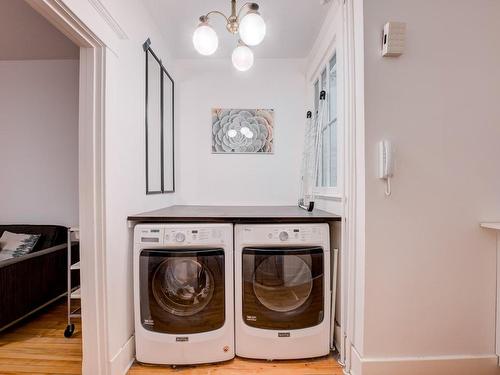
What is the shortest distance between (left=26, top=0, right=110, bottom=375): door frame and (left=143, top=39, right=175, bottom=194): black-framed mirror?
0.57m

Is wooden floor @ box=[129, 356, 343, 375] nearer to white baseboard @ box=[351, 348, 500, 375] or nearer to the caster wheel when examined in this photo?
white baseboard @ box=[351, 348, 500, 375]

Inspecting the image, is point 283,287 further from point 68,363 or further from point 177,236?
point 68,363

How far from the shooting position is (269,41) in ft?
8.13

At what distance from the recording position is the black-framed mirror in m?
2.07

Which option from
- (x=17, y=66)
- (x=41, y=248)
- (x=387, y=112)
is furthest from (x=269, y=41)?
(x=41, y=248)

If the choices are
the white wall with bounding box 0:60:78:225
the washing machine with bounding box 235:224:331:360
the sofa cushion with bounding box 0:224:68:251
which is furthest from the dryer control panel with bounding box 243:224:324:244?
the white wall with bounding box 0:60:78:225

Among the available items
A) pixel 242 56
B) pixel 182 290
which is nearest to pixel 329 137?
pixel 242 56

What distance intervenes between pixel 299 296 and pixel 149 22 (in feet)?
7.49

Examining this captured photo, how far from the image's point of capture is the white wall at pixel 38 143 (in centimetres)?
285

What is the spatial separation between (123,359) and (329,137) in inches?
87.3

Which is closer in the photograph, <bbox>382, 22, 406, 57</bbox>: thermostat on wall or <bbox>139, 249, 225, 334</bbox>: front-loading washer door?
<bbox>382, 22, 406, 57</bbox>: thermostat on wall

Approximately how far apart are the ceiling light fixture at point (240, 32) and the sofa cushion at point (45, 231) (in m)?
2.33

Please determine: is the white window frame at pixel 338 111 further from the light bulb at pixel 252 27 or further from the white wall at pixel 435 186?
the light bulb at pixel 252 27

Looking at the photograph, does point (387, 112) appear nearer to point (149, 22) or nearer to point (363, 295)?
point (363, 295)
